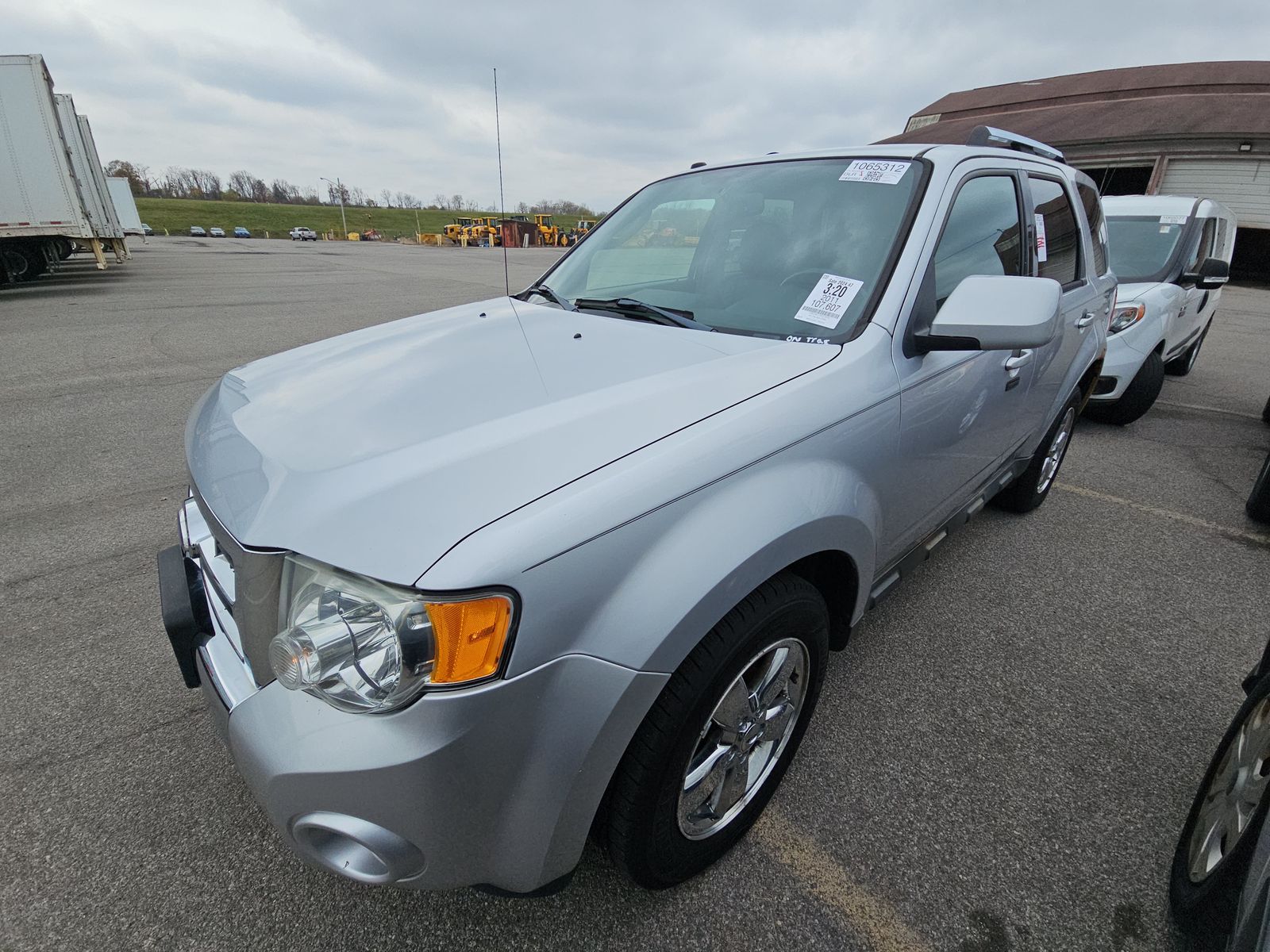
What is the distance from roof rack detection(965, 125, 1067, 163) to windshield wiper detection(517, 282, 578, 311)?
171cm

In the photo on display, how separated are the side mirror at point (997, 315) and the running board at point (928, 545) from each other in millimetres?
796

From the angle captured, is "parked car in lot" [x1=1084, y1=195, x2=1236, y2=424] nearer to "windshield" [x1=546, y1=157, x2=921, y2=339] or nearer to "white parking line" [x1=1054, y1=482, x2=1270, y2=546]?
"white parking line" [x1=1054, y1=482, x2=1270, y2=546]

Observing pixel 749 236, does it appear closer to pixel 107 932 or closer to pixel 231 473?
pixel 231 473

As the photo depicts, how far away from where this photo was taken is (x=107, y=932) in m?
1.53

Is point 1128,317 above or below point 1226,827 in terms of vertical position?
above

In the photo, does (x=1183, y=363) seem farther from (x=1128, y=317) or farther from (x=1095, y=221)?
(x=1095, y=221)

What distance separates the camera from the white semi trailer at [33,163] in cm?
1099

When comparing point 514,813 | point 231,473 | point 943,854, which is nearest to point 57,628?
point 231,473

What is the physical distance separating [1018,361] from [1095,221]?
5.85 ft

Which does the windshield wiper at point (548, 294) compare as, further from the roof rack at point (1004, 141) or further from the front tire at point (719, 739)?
the roof rack at point (1004, 141)

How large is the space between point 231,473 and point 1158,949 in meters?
2.43

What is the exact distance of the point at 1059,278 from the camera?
3047mm

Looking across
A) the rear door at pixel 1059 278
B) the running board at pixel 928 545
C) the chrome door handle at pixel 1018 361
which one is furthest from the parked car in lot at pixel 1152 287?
the chrome door handle at pixel 1018 361

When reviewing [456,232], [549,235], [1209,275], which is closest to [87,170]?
[1209,275]
